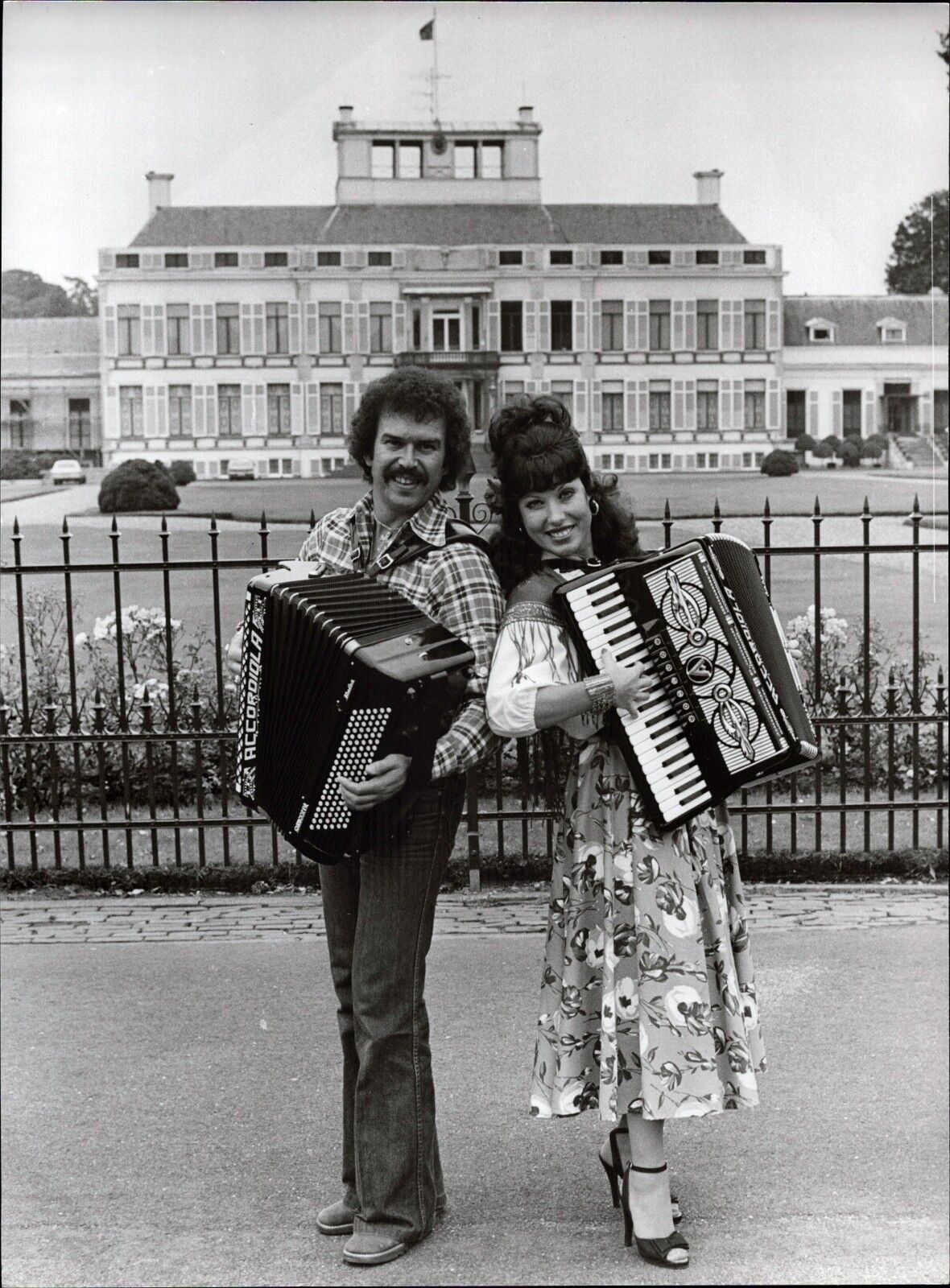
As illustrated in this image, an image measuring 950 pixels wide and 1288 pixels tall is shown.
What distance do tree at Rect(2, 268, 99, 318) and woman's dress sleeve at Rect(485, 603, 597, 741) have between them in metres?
2.86

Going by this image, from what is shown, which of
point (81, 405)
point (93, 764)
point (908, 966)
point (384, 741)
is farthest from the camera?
point (81, 405)

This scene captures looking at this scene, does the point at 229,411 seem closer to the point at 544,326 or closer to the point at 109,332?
the point at 109,332

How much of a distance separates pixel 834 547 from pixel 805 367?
8.73 metres

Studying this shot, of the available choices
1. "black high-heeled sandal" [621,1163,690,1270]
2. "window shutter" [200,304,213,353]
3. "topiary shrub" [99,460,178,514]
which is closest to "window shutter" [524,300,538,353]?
"window shutter" [200,304,213,353]

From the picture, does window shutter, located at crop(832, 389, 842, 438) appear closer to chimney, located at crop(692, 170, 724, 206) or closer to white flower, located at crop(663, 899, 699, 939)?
chimney, located at crop(692, 170, 724, 206)

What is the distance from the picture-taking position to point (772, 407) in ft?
45.7

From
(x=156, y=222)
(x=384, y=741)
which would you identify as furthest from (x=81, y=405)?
(x=384, y=741)

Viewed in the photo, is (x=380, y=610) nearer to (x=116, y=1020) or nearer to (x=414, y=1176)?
(x=414, y=1176)

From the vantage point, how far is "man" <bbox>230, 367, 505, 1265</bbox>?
3.09 metres

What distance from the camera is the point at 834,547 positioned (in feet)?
21.3

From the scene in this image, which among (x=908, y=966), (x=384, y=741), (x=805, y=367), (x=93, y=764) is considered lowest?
(x=908, y=966)

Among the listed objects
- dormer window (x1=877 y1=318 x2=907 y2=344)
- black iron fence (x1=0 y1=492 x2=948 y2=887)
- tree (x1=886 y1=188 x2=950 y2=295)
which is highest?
dormer window (x1=877 y1=318 x2=907 y2=344)

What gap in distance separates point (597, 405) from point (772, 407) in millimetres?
2378

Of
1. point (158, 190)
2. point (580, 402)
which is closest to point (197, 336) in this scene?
point (580, 402)
